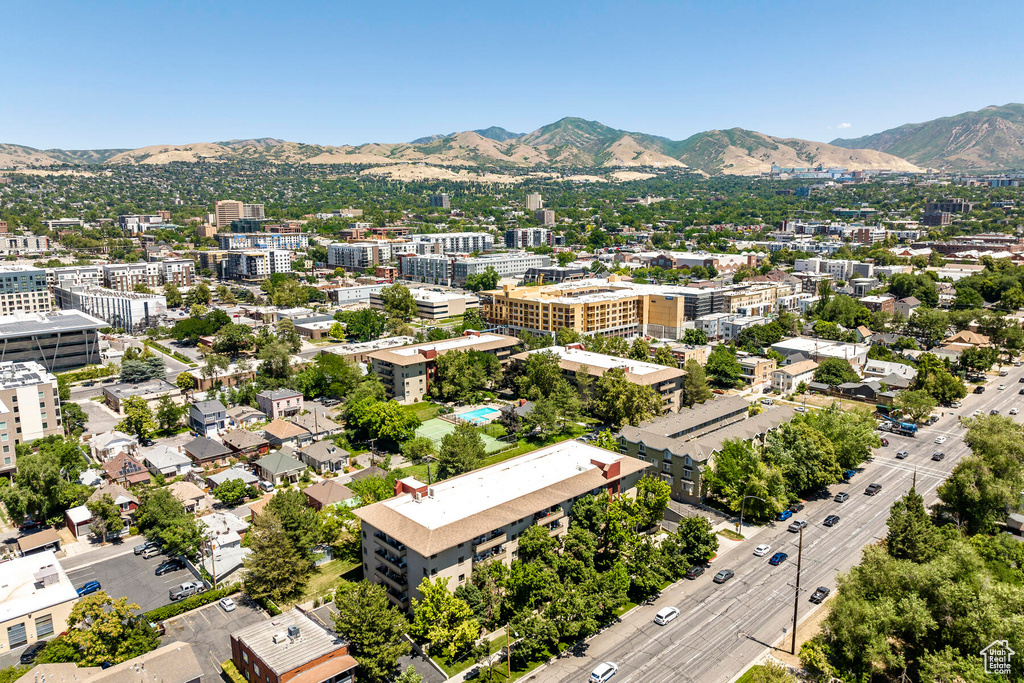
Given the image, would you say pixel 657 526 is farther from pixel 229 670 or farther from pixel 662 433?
pixel 229 670

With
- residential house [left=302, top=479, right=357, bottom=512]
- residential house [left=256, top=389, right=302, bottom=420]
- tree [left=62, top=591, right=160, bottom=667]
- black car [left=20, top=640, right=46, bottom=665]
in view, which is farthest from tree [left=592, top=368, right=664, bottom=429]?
black car [left=20, top=640, right=46, bottom=665]

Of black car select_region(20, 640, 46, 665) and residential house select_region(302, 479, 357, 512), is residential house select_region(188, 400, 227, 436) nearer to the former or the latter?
residential house select_region(302, 479, 357, 512)

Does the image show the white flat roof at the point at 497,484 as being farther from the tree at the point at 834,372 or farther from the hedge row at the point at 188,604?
the tree at the point at 834,372

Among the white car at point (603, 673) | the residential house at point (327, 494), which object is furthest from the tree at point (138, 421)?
the white car at point (603, 673)

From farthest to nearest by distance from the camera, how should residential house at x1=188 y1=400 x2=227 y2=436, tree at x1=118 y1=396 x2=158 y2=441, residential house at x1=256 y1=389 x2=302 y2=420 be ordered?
1. residential house at x1=256 y1=389 x2=302 y2=420
2. residential house at x1=188 y1=400 x2=227 y2=436
3. tree at x1=118 y1=396 x2=158 y2=441

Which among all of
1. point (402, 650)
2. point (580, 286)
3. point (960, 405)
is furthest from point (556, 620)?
point (580, 286)

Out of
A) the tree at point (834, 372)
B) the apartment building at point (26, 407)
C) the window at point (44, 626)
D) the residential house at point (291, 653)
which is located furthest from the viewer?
the tree at point (834, 372)
